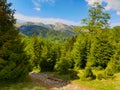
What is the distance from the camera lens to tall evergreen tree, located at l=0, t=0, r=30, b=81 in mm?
25562

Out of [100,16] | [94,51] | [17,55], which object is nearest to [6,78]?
[17,55]

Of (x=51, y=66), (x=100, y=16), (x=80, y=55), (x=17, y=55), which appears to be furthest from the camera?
(x=100, y=16)

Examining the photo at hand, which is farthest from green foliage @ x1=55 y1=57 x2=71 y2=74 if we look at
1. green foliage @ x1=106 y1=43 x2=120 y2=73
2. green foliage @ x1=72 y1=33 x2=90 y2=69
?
green foliage @ x1=106 y1=43 x2=120 y2=73

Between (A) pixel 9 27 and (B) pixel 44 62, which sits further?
(B) pixel 44 62

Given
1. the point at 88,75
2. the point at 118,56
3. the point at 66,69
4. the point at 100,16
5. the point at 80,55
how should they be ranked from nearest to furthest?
1. the point at 88,75
2. the point at 118,56
3. the point at 66,69
4. the point at 80,55
5. the point at 100,16

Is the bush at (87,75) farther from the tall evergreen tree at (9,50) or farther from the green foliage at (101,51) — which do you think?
the tall evergreen tree at (9,50)

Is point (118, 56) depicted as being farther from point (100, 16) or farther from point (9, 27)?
point (100, 16)

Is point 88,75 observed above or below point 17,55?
below

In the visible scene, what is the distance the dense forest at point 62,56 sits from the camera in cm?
2621

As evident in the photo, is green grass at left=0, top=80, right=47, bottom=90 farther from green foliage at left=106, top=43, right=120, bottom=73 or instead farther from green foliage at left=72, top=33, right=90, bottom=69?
green foliage at left=72, top=33, right=90, bottom=69

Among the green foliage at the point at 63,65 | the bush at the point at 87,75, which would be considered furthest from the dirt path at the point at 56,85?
the green foliage at the point at 63,65

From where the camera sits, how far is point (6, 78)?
2683 cm

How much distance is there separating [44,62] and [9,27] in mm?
25140

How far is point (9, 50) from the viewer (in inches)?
1025
